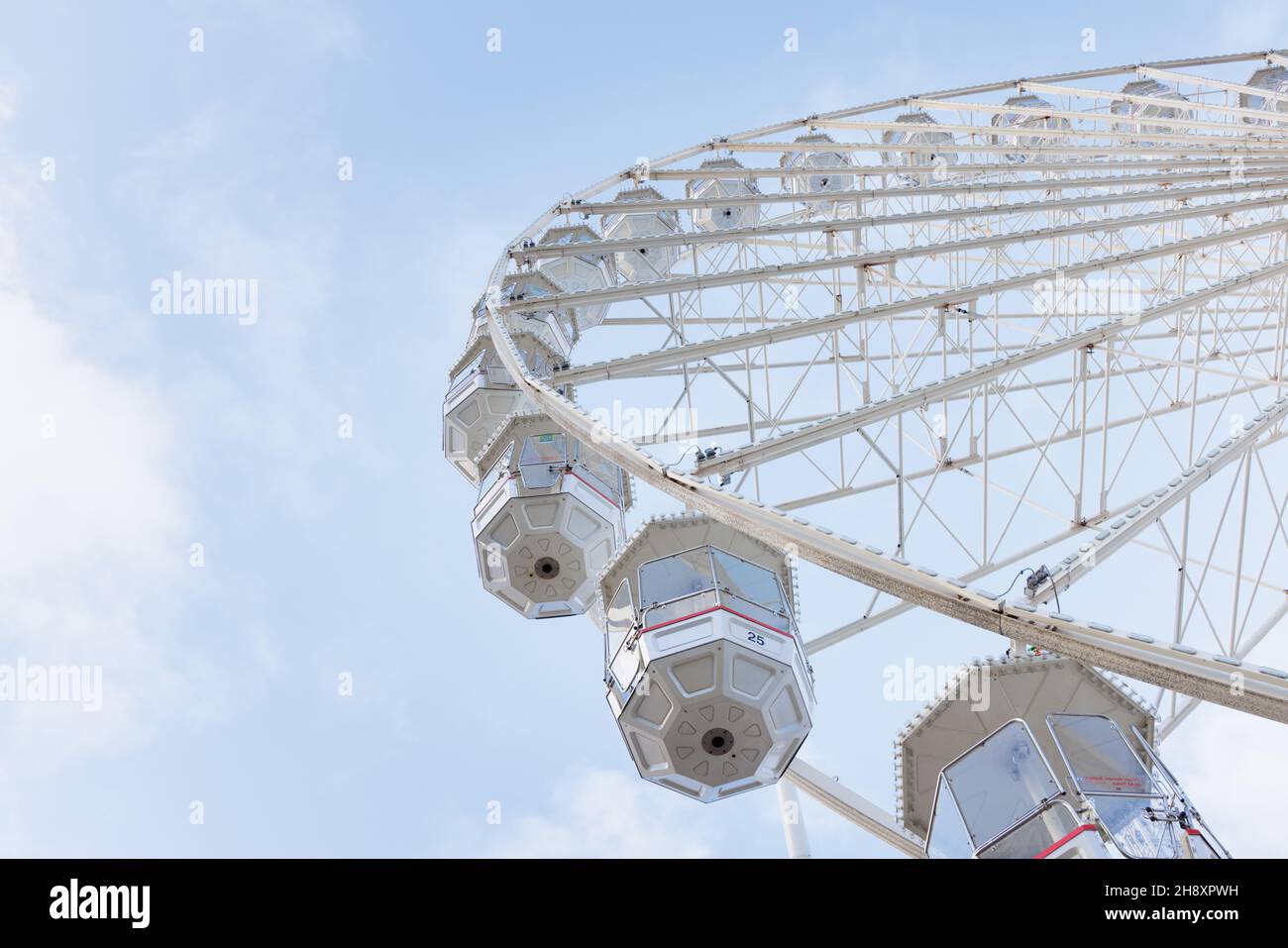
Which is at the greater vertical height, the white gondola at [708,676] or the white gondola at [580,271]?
the white gondola at [580,271]

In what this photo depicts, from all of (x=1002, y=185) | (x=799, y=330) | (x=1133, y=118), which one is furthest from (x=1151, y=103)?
(x=799, y=330)

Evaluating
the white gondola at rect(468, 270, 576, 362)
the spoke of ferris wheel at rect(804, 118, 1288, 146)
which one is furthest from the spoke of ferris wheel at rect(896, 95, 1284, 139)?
the white gondola at rect(468, 270, 576, 362)

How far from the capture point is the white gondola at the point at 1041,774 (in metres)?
9.76

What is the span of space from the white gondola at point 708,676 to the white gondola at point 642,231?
48.1ft

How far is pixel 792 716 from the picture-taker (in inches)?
514

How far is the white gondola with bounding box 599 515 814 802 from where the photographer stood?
12.7m

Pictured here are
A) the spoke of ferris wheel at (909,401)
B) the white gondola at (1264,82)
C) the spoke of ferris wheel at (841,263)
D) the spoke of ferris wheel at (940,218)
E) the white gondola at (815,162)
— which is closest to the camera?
the spoke of ferris wheel at (909,401)

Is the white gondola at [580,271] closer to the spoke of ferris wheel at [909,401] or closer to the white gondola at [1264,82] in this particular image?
the spoke of ferris wheel at [909,401]

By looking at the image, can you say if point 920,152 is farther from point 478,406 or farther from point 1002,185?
point 478,406

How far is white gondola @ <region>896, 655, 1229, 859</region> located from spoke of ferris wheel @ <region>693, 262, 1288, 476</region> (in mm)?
3032

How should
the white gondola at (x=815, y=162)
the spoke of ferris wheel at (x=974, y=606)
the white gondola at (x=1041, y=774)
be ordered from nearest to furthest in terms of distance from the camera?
the spoke of ferris wheel at (x=974, y=606), the white gondola at (x=1041, y=774), the white gondola at (x=815, y=162)

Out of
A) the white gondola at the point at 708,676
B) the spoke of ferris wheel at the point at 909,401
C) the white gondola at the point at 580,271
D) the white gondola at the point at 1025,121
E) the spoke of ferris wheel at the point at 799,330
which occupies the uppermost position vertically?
the white gondola at the point at 1025,121

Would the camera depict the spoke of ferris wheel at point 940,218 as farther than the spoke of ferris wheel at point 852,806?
Yes

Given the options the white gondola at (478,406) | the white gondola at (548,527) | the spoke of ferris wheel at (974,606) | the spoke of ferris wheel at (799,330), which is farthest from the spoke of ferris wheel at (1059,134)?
the spoke of ferris wheel at (974,606)
